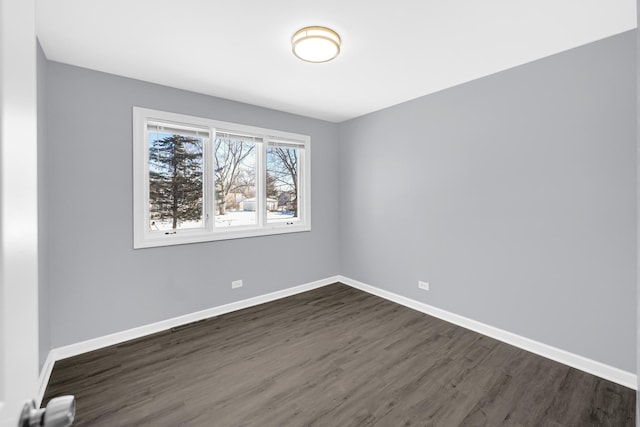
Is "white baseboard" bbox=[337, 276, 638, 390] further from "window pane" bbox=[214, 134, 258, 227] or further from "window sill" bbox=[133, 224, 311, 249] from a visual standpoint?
"window pane" bbox=[214, 134, 258, 227]

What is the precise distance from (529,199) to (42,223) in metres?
4.11

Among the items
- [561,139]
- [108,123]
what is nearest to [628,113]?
[561,139]

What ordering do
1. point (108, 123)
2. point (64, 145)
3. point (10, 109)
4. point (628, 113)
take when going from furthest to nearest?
point (108, 123), point (64, 145), point (628, 113), point (10, 109)

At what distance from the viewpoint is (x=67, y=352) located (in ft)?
8.32

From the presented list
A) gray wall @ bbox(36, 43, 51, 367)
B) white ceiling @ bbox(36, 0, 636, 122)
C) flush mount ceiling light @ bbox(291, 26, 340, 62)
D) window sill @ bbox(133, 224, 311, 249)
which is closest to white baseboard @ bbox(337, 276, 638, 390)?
window sill @ bbox(133, 224, 311, 249)

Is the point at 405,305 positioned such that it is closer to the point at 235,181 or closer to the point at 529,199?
the point at 529,199

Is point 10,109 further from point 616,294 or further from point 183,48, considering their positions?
point 616,294

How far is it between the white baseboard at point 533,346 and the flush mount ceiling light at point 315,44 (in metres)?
2.93

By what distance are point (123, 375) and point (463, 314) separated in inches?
128

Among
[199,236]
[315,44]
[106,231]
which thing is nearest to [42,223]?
[106,231]

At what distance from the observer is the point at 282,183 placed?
13.6 feet

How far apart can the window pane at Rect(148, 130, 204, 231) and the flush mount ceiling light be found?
1.72 meters

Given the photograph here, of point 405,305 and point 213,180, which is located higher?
point 213,180

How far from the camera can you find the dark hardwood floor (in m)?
1.85
